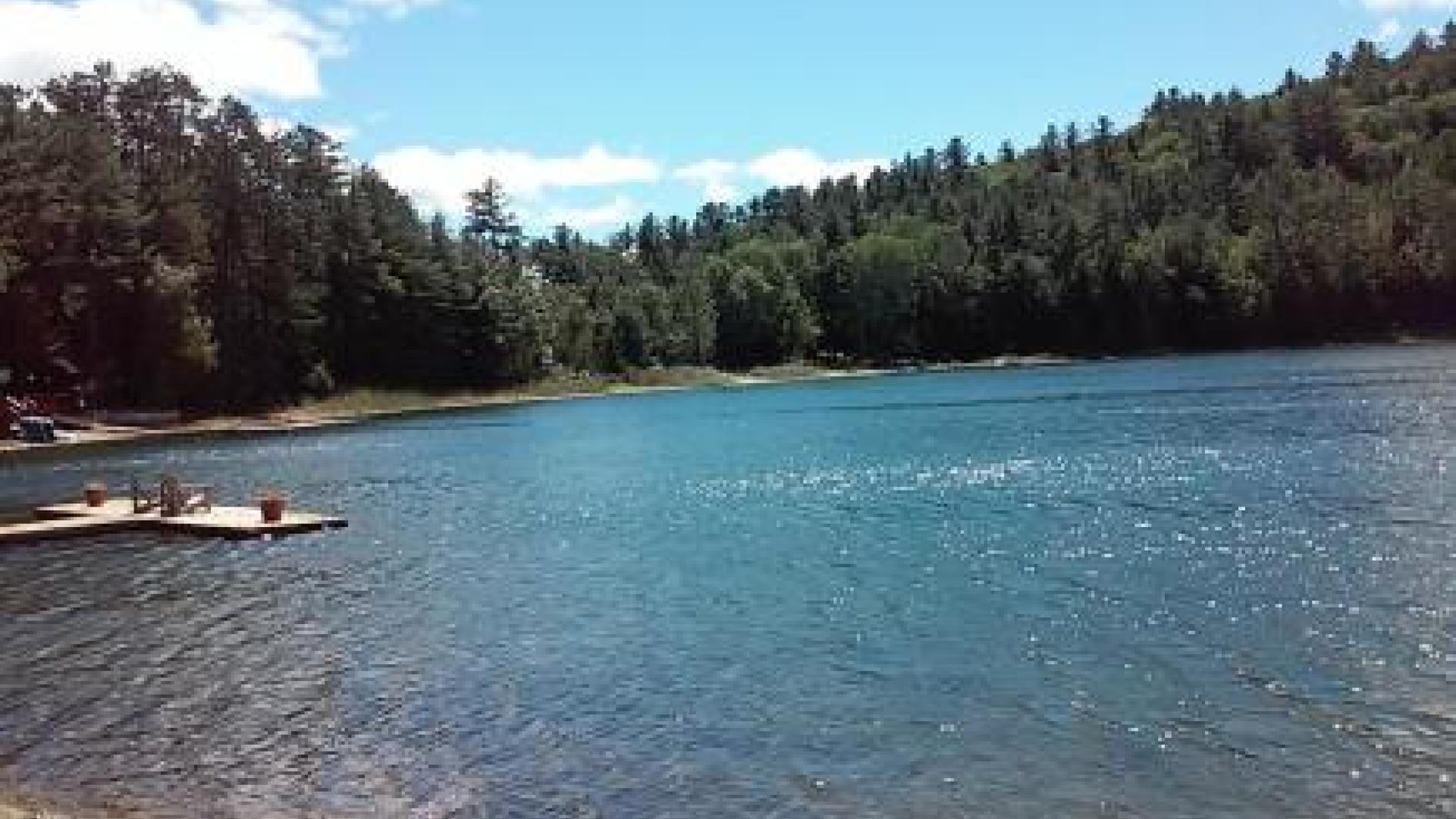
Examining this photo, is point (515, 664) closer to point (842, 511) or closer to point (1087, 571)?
point (1087, 571)

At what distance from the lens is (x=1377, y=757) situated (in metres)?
19.0

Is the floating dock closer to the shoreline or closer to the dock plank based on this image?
the dock plank

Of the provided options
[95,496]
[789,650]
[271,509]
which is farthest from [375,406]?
[789,650]

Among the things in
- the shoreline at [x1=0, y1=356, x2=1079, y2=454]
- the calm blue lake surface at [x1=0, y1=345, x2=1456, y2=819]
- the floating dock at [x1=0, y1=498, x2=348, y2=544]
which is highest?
the shoreline at [x1=0, y1=356, x2=1079, y2=454]

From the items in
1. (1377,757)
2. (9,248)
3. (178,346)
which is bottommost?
(1377,757)

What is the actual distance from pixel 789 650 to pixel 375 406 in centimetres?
12483

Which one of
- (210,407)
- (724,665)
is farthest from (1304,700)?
(210,407)

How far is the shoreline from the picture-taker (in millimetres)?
110288

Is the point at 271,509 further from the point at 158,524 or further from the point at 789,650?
the point at 789,650

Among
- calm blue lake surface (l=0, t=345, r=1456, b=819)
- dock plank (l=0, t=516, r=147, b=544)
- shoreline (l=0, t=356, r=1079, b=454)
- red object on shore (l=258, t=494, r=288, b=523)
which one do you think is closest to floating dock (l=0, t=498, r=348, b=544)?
dock plank (l=0, t=516, r=147, b=544)

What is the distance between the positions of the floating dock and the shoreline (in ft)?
158

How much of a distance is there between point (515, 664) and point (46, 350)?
331ft

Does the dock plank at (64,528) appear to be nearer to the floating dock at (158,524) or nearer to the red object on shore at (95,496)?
the floating dock at (158,524)

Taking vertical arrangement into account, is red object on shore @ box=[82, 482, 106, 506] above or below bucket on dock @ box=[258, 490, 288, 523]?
above
